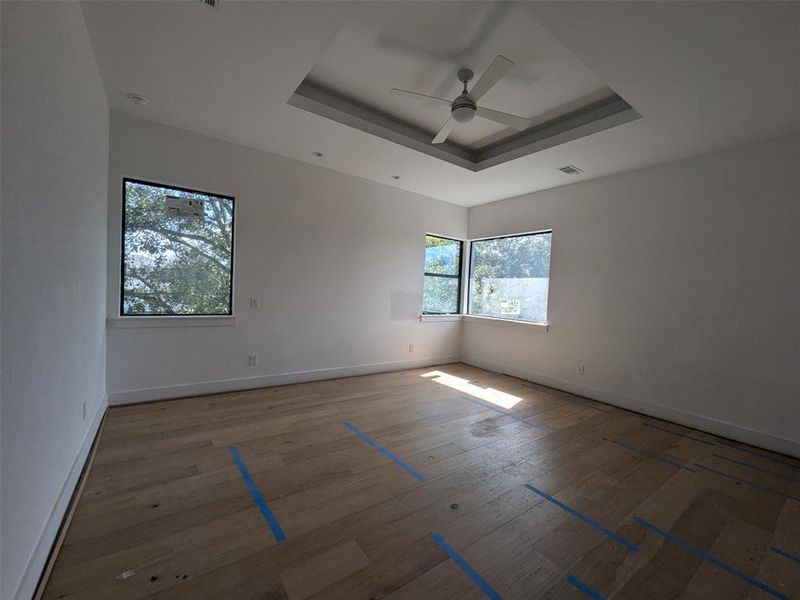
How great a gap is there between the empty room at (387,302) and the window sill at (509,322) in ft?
0.24

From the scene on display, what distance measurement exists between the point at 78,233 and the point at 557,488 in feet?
11.4

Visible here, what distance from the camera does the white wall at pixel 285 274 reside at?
3371 millimetres

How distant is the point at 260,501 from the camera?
2047 mm

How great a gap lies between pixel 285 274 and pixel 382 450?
8.11 ft

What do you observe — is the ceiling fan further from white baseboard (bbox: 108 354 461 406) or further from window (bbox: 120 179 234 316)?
white baseboard (bbox: 108 354 461 406)

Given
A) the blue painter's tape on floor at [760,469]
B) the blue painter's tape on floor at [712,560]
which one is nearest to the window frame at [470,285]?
the blue painter's tape on floor at [760,469]

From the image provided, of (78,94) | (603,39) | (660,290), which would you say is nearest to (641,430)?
(660,290)

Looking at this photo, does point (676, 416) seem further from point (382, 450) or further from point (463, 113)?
point (463, 113)

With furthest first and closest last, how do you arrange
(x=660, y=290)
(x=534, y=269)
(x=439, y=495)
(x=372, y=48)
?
(x=534, y=269) → (x=660, y=290) → (x=372, y=48) → (x=439, y=495)

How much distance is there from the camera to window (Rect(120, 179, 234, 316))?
3.35m

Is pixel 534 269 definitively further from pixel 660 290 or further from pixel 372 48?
pixel 372 48

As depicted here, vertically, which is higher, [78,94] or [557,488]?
[78,94]

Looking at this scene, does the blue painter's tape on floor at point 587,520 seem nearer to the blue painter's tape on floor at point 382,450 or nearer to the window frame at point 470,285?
the blue painter's tape on floor at point 382,450

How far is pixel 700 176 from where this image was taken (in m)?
3.48
